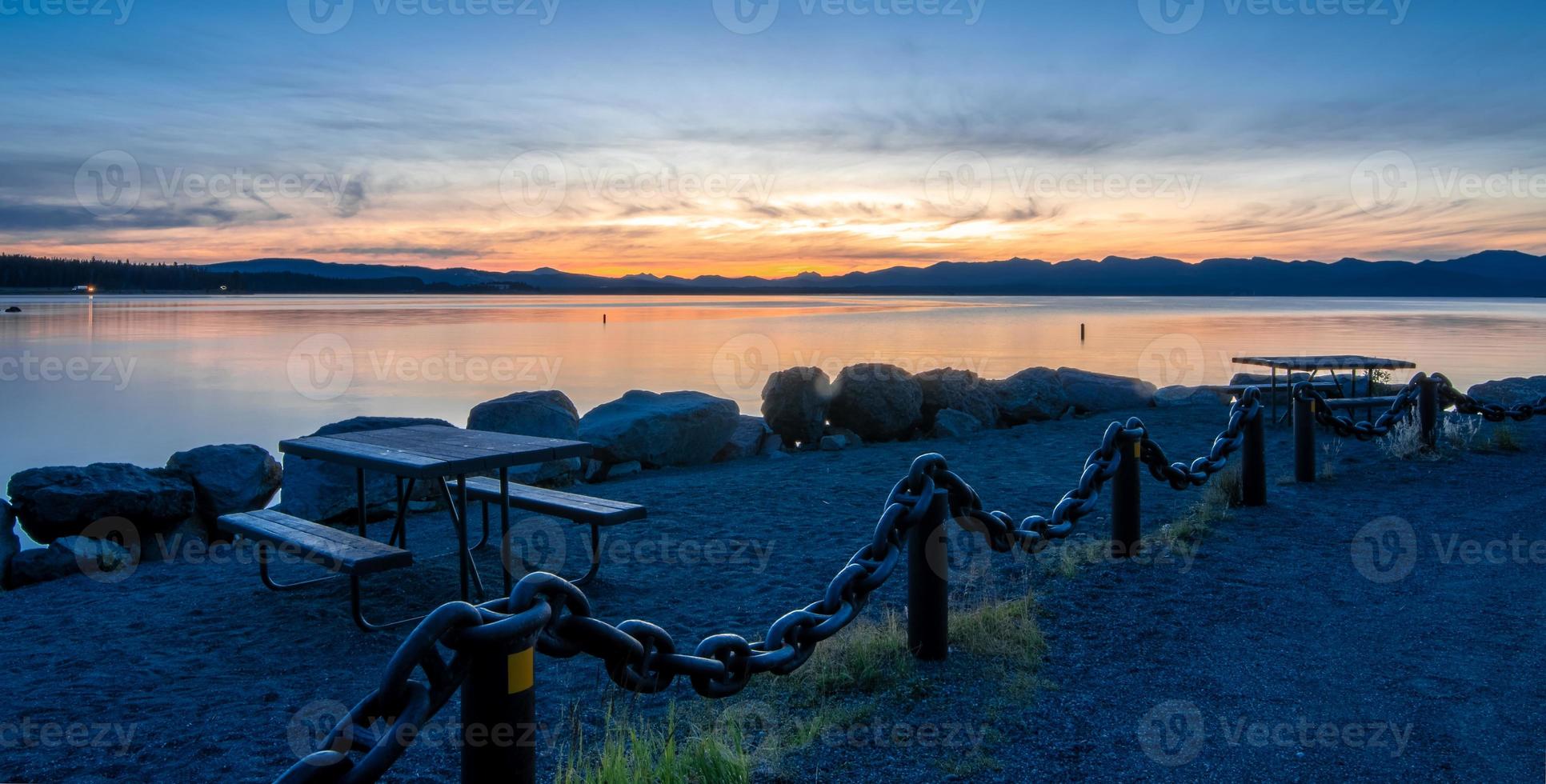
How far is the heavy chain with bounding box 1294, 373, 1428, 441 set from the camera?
9227mm

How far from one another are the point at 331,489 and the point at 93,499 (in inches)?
74.6

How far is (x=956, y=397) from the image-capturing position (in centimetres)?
1565

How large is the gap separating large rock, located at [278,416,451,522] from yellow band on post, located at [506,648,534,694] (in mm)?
7393

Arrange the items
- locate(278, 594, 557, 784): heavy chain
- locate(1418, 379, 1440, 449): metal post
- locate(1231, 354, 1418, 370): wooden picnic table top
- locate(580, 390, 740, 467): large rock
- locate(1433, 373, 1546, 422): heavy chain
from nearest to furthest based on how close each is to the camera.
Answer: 1. locate(278, 594, 557, 784): heavy chain
2. locate(1418, 379, 1440, 449): metal post
3. locate(1433, 373, 1546, 422): heavy chain
4. locate(580, 390, 740, 467): large rock
5. locate(1231, 354, 1418, 370): wooden picnic table top

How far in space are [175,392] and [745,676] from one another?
27.1 meters

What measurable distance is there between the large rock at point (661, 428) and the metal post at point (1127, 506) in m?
6.68

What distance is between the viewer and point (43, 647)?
5492mm

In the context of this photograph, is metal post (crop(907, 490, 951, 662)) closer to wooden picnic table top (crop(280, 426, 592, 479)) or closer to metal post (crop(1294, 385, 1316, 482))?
wooden picnic table top (crop(280, 426, 592, 479))

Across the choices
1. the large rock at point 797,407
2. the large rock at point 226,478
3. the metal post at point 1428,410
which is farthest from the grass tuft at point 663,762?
the large rock at point 797,407

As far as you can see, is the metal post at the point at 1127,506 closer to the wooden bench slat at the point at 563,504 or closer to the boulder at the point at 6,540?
the wooden bench slat at the point at 563,504

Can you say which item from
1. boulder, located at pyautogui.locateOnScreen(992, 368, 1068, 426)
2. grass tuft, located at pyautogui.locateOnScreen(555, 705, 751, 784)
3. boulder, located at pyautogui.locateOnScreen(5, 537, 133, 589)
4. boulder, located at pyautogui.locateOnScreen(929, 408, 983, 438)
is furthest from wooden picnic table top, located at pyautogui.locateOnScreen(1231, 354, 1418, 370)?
boulder, located at pyautogui.locateOnScreen(5, 537, 133, 589)

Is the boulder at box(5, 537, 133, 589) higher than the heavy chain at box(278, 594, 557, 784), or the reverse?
the heavy chain at box(278, 594, 557, 784)

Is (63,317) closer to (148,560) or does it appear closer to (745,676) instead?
(148,560)

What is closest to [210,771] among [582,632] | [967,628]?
[582,632]
